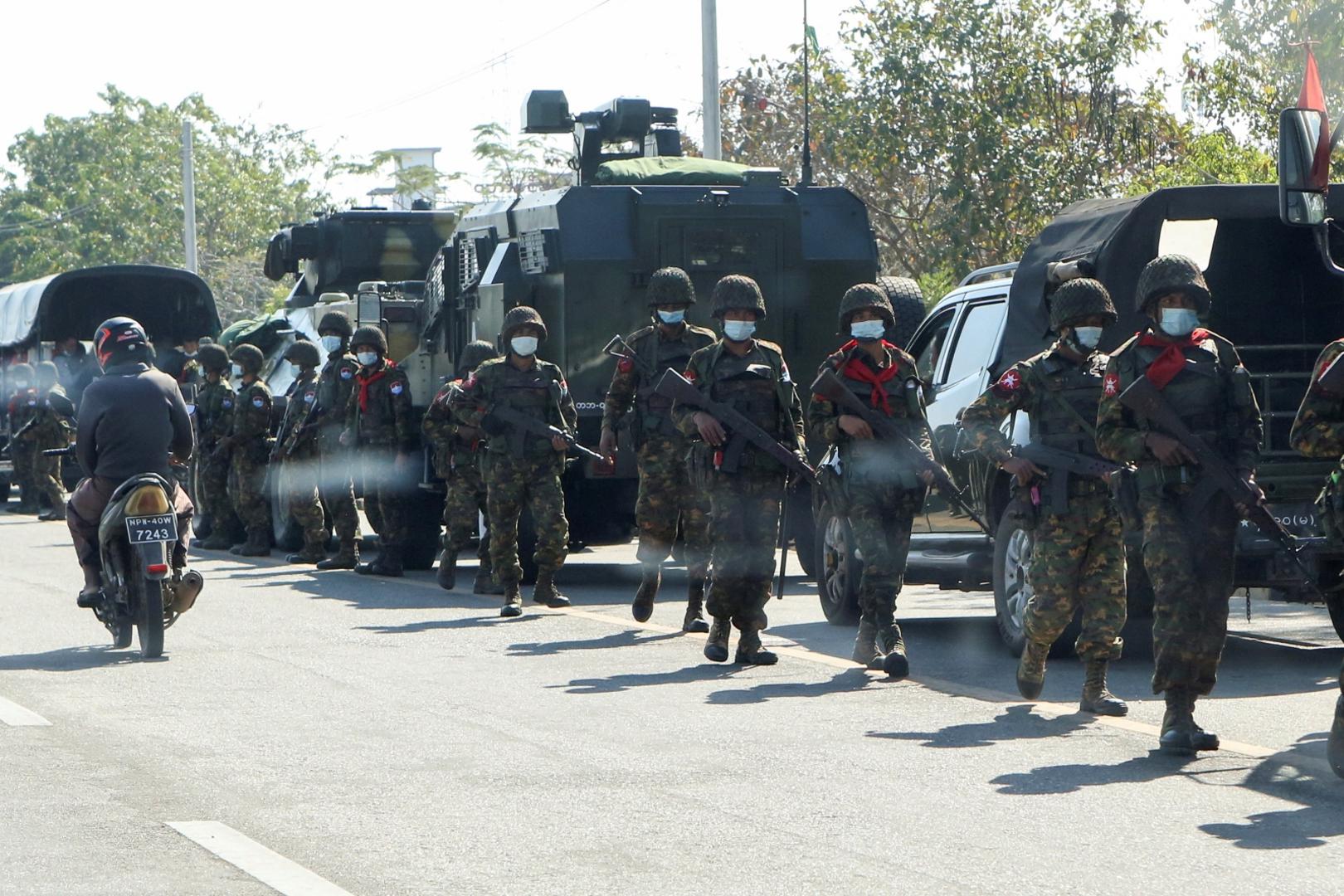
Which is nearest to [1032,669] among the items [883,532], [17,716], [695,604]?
[883,532]

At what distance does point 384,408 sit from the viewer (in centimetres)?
1535

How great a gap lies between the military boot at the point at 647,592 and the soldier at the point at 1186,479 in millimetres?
4251

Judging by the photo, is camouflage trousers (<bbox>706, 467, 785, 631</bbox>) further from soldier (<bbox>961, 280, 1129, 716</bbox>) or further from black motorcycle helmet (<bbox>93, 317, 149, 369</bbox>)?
black motorcycle helmet (<bbox>93, 317, 149, 369</bbox>)

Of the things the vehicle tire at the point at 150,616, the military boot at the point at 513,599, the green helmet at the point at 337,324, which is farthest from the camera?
the green helmet at the point at 337,324

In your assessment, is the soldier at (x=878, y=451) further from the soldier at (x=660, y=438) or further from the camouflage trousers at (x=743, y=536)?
the soldier at (x=660, y=438)

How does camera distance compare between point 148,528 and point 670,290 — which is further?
point 670,290

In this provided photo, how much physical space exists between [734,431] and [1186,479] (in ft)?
9.30

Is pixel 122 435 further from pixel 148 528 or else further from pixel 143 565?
pixel 143 565

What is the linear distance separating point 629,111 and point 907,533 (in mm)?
7273

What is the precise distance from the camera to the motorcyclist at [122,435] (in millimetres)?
10742

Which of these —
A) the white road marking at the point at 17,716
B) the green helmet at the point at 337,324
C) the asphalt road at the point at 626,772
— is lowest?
Answer: the asphalt road at the point at 626,772

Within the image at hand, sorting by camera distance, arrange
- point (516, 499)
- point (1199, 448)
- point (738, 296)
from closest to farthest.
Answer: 1. point (1199, 448)
2. point (738, 296)
3. point (516, 499)

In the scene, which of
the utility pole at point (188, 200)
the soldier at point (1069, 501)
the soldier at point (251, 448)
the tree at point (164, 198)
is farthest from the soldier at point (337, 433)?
the tree at point (164, 198)

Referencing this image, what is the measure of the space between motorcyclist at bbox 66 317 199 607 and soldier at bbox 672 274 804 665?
2.65m
